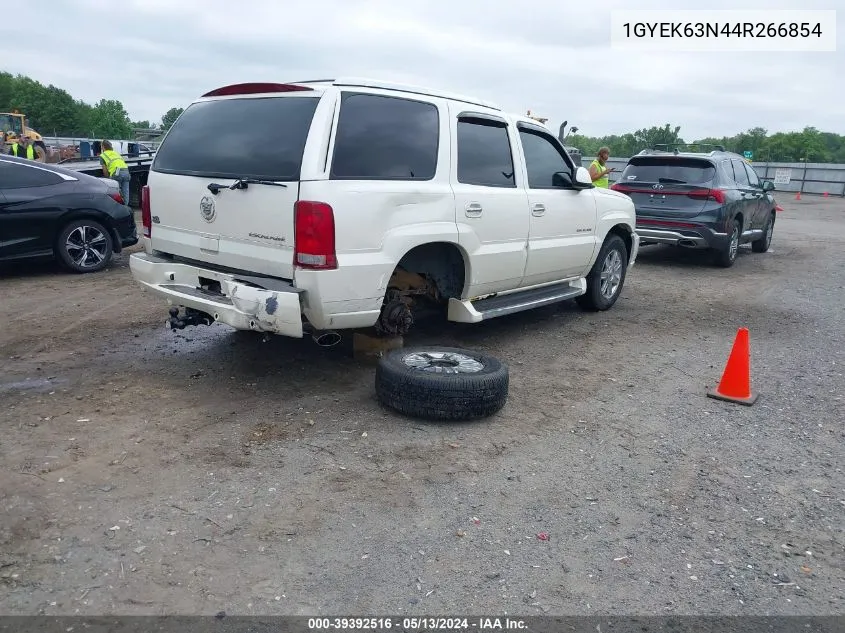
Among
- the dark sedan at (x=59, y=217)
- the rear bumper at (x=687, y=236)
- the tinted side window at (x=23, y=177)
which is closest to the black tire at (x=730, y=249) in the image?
the rear bumper at (x=687, y=236)

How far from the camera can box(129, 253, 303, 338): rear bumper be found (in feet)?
13.8

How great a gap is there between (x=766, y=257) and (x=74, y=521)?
506 inches

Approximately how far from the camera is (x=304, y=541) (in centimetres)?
311

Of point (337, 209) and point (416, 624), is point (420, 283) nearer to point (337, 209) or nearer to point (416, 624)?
point (337, 209)

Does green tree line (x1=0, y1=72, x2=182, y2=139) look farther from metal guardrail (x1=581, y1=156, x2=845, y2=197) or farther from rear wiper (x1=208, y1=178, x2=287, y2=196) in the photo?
rear wiper (x1=208, y1=178, x2=287, y2=196)

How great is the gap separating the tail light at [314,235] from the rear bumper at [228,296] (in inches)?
8.8

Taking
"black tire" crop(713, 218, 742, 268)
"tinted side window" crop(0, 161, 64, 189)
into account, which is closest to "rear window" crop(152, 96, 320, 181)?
"tinted side window" crop(0, 161, 64, 189)

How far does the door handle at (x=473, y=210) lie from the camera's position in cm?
521

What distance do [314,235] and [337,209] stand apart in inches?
8.4

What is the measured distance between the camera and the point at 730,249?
1126 centimetres

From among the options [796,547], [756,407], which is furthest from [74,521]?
[756,407]

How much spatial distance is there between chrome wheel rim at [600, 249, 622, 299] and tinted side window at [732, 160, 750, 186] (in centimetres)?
505

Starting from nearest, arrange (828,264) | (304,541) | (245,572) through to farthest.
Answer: (245,572) < (304,541) < (828,264)

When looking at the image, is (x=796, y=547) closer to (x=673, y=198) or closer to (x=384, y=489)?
(x=384, y=489)
